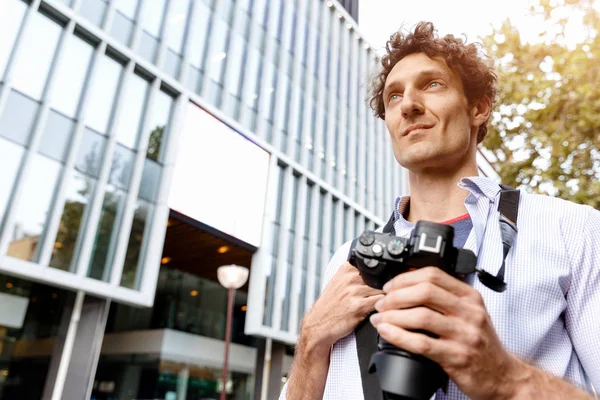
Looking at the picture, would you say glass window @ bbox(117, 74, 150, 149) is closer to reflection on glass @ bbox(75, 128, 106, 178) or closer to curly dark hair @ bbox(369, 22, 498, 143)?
reflection on glass @ bbox(75, 128, 106, 178)

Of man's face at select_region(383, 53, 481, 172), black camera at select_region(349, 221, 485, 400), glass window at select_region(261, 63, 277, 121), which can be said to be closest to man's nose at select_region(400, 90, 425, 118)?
man's face at select_region(383, 53, 481, 172)

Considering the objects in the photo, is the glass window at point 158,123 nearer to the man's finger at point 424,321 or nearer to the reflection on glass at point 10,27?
the reflection on glass at point 10,27

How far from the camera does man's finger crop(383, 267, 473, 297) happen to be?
0.87 m

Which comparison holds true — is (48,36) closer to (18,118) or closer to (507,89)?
(18,118)

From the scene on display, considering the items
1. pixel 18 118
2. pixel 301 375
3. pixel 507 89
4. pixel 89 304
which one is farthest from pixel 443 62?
pixel 89 304

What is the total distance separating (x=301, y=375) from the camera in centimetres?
145

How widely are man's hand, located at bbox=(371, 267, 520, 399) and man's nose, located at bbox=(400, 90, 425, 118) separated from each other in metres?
0.84

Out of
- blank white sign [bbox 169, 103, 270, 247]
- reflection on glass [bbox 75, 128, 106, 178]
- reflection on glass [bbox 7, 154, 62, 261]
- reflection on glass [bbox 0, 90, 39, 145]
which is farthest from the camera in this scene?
blank white sign [bbox 169, 103, 270, 247]


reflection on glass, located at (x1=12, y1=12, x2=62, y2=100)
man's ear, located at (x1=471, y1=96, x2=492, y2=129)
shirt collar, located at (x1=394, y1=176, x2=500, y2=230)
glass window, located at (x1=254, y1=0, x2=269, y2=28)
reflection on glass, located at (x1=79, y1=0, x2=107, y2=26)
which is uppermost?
glass window, located at (x1=254, y1=0, x2=269, y2=28)

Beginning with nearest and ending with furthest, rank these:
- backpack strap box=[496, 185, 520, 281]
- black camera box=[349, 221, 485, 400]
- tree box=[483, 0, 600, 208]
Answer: black camera box=[349, 221, 485, 400]
backpack strap box=[496, 185, 520, 281]
tree box=[483, 0, 600, 208]

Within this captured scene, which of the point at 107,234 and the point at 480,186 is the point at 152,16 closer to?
the point at 107,234

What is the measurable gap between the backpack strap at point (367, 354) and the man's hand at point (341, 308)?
0.08 feet

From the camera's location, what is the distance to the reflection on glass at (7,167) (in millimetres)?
11438

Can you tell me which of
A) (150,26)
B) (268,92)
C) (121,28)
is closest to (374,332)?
(121,28)
